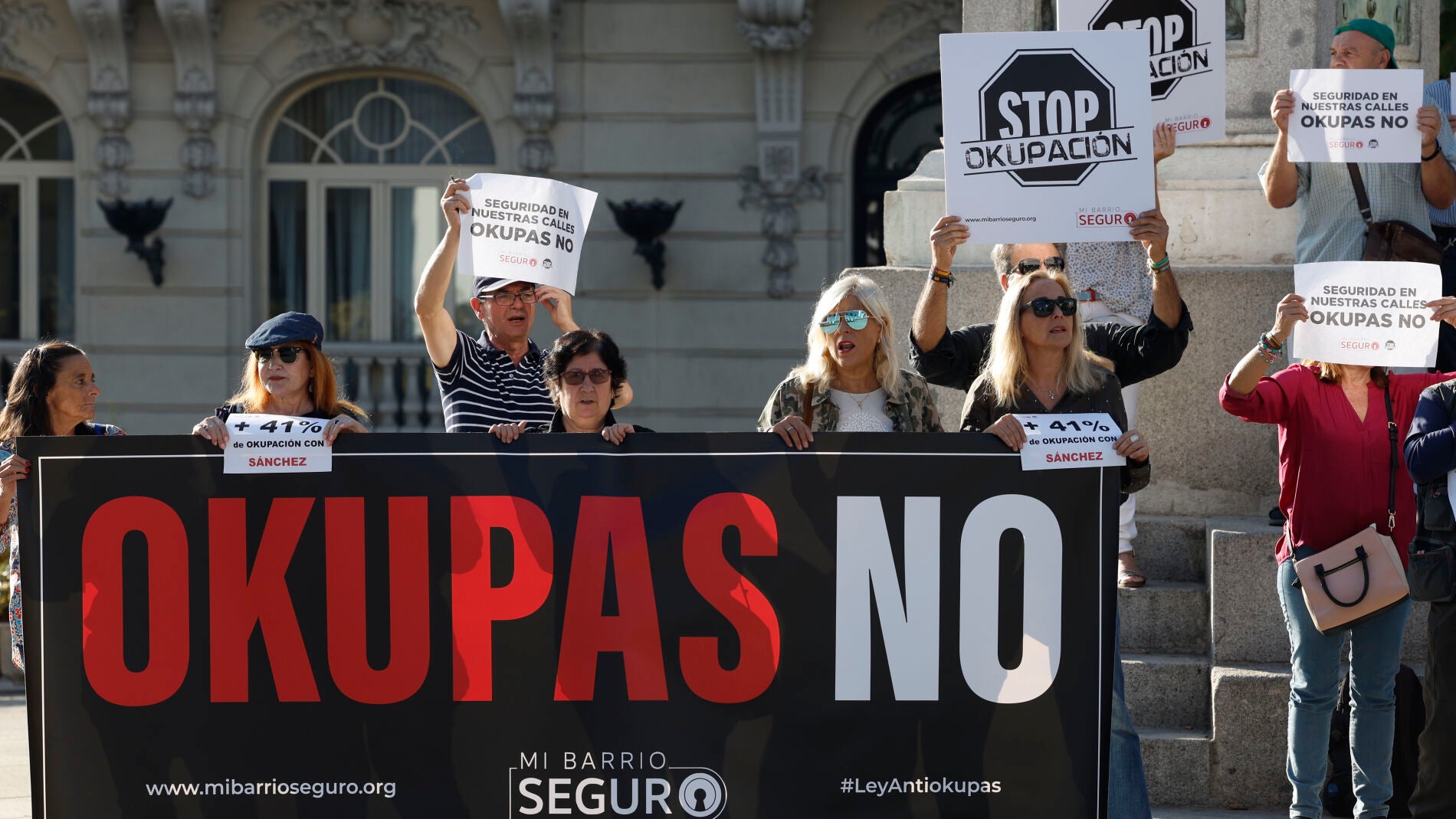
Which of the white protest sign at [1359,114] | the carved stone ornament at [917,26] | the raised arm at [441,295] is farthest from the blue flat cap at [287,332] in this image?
the carved stone ornament at [917,26]

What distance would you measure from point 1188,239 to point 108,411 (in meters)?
10.6

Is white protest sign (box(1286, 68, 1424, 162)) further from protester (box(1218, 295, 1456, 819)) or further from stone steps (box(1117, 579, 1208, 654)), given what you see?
stone steps (box(1117, 579, 1208, 654))

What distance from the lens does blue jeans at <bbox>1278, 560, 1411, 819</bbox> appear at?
468 centimetres

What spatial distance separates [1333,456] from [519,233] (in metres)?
2.66

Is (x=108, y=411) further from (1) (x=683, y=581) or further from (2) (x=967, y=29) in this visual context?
(1) (x=683, y=581)

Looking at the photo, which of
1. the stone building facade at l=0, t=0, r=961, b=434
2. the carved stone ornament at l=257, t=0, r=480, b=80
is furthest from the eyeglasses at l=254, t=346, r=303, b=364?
the carved stone ornament at l=257, t=0, r=480, b=80

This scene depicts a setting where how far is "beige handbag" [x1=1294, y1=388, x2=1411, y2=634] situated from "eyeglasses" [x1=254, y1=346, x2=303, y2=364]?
9.84 feet

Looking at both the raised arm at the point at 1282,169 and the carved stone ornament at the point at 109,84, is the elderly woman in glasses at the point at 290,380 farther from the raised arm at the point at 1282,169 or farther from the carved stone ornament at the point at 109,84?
the carved stone ornament at the point at 109,84

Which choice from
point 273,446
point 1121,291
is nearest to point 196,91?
point 1121,291

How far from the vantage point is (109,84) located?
555 inches

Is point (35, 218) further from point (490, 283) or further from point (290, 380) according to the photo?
point (290, 380)

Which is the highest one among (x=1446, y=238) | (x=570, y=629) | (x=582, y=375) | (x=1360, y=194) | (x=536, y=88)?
(x=536, y=88)

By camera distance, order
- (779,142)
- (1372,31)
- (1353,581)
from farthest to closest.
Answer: (779,142) < (1372,31) < (1353,581)

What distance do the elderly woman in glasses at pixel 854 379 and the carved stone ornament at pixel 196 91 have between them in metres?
10.9
